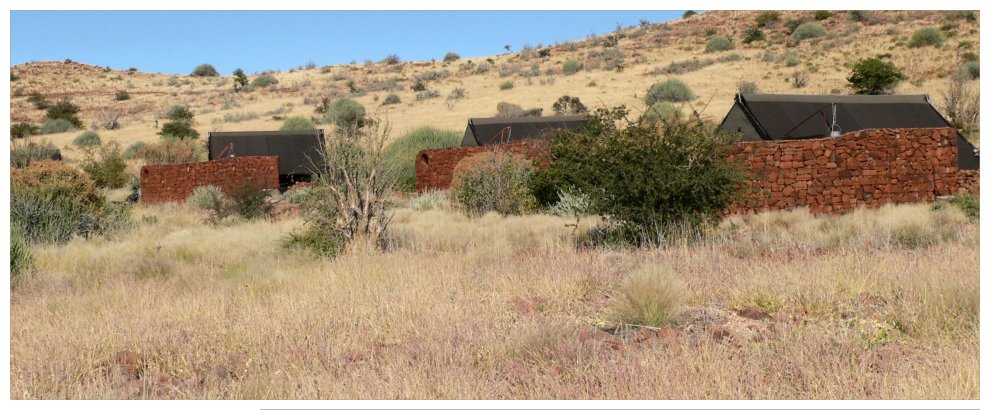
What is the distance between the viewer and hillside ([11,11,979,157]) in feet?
148

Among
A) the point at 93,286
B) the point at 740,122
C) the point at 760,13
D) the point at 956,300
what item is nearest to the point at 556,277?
the point at 956,300

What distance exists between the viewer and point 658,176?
424 inches

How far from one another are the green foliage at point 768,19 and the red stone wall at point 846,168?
171ft


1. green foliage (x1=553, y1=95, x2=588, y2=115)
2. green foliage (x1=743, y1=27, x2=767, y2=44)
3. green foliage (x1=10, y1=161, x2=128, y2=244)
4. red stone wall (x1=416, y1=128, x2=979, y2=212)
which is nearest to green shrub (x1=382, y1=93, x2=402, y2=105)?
green foliage (x1=553, y1=95, x2=588, y2=115)

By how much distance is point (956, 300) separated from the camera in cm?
549

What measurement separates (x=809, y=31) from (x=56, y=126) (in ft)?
170

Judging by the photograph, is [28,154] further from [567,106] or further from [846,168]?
[846,168]

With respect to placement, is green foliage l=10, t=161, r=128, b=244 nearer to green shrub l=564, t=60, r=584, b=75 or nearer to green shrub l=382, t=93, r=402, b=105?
green shrub l=382, t=93, r=402, b=105

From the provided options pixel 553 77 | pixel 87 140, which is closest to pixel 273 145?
pixel 87 140

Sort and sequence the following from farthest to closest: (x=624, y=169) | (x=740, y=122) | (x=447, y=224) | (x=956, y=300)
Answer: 1. (x=740, y=122)
2. (x=447, y=224)
3. (x=624, y=169)
4. (x=956, y=300)

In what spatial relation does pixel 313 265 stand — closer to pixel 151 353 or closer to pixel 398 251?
pixel 398 251

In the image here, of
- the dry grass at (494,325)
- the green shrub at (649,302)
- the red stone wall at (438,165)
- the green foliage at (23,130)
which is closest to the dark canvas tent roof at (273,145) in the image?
the red stone wall at (438,165)

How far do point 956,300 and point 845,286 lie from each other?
0.99m

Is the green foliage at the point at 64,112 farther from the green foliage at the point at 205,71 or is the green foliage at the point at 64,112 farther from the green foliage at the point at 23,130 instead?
the green foliage at the point at 205,71
